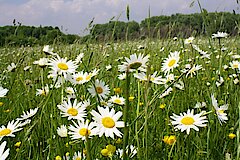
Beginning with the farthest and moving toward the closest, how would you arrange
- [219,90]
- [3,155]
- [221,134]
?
1. [219,90]
2. [221,134]
3. [3,155]

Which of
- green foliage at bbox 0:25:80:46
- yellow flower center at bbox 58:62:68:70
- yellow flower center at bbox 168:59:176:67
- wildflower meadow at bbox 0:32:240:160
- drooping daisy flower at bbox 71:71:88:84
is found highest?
green foliage at bbox 0:25:80:46

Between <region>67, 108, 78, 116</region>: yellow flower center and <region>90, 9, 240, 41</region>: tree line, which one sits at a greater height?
<region>90, 9, 240, 41</region>: tree line

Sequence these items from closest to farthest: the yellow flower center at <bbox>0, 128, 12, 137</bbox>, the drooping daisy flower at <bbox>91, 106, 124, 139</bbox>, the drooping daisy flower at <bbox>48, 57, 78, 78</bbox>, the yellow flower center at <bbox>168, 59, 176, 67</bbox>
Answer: the drooping daisy flower at <bbox>91, 106, 124, 139</bbox>, the yellow flower center at <bbox>0, 128, 12, 137</bbox>, the drooping daisy flower at <bbox>48, 57, 78, 78</bbox>, the yellow flower center at <bbox>168, 59, 176, 67</bbox>

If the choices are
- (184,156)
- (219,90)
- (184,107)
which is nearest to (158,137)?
(184,156)

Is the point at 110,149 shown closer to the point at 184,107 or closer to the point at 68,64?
the point at 68,64

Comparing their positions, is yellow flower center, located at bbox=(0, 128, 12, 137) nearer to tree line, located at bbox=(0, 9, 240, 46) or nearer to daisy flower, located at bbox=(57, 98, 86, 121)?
daisy flower, located at bbox=(57, 98, 86, 121)

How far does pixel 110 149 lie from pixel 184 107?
0.74 metres

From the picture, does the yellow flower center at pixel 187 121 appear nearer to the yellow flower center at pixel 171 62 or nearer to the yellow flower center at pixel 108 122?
the yellow flower center at pixel 108 122

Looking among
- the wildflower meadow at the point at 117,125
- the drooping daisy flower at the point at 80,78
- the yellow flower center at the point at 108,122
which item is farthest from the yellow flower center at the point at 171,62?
the yellow flower center at the point at 108,122

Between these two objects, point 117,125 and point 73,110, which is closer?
point 117,125

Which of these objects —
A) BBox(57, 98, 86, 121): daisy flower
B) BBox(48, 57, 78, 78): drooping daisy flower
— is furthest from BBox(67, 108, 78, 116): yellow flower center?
BBox(48, 57, 78, 78): drooping daisy flower

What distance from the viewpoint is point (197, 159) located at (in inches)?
36.8

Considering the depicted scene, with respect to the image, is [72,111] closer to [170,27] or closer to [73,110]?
[73,110]

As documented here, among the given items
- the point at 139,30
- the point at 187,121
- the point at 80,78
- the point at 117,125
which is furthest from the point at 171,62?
the point at 139,30
